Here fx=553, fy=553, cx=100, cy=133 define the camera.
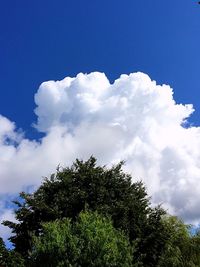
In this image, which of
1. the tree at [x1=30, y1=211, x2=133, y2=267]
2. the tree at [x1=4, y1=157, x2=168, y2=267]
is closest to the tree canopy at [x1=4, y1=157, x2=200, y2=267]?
the tree at [x1=4, y1=157, x2=168, y2=267]

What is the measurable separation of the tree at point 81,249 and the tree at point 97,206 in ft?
36.1

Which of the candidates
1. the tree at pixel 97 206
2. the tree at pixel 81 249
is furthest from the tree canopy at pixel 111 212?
the tree at pixel 81 249

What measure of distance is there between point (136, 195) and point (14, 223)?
1227 cm

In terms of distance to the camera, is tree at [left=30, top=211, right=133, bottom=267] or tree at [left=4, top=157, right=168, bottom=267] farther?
tree at [left=4, top=157, right=168, bottom=267]

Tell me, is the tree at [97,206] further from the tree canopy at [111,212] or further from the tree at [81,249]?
the tree at [81,249]

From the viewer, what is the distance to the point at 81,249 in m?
37.8

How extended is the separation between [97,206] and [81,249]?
43.1 feet

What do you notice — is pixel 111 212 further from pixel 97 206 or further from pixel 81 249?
pixel 81 249

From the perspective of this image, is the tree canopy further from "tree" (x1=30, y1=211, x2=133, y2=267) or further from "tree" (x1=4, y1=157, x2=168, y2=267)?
"tree" (x1=30, y1=211, x2=133, y2=267)

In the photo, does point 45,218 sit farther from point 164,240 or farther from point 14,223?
point 164,240

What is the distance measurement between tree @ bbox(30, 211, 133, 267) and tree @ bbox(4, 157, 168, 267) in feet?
36.1

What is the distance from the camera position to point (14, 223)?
53812 mm

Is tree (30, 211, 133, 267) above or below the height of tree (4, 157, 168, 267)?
below

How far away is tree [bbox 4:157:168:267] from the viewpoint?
51281 mm
